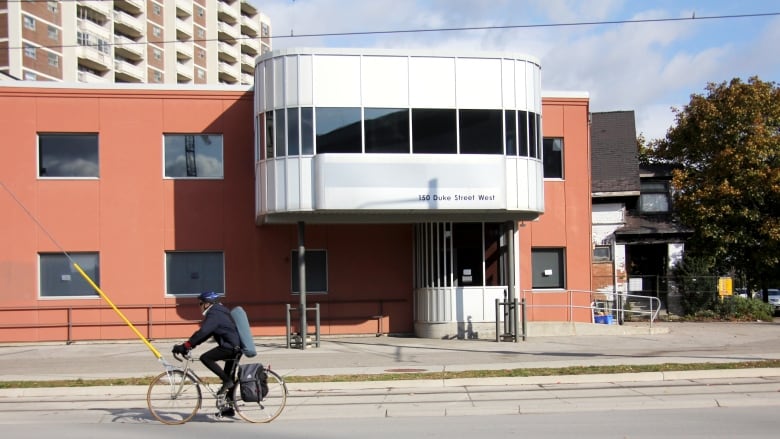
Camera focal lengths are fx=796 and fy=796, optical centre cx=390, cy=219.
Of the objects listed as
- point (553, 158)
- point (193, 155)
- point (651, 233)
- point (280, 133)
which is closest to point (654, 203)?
point (651, 233)

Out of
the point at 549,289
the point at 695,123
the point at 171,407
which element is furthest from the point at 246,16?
the point at 171,407

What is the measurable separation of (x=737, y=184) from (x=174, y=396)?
25581mm

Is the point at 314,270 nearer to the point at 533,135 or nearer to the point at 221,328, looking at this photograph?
the point at 533,135

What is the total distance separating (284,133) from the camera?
20.1 m

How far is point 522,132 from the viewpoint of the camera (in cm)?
2084

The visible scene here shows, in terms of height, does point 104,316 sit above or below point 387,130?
below

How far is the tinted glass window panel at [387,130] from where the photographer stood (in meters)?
20.0

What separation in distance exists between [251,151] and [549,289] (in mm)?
9771

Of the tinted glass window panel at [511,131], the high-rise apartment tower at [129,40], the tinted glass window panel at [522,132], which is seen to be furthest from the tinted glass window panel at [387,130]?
the high-rise apartment tower at [129,40]

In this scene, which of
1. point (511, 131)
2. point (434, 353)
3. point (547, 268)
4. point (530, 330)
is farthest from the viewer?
point (547, 268)

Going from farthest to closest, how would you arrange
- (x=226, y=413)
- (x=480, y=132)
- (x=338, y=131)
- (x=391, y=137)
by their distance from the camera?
(x=480, y=132)
(x=391, y=137)
(x=338, y=131)
(x=226, y=413)

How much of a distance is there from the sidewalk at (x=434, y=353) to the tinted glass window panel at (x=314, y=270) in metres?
1.71

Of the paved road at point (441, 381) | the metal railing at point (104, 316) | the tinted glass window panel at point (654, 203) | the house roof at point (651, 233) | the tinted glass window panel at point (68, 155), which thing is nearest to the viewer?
the paved road at point (441, 381)

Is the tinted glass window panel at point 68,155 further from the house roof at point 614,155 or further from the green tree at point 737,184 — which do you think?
the green tree at point 737,184
